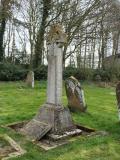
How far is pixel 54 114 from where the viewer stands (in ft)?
25.4

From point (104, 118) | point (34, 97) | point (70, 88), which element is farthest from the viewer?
point (34, 97)

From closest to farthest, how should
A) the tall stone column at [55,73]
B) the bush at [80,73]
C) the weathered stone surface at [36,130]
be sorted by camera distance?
the weathered stone surface at [36,130] → the tall stone column at [55,73] → the bush at [80,73]

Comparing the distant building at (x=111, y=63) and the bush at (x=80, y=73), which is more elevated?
the distant building at (x=111, y=63)

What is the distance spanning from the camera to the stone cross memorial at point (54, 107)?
7.68m

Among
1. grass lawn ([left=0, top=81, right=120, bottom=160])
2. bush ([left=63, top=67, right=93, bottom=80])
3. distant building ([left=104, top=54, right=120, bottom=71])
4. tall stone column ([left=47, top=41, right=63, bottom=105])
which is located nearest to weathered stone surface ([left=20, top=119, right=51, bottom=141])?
grass lawn ([left=0, top=81, right=120, bottom=160])

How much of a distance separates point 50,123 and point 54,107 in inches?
17.1

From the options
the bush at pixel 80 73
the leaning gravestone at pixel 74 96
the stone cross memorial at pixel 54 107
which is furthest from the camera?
the bush at pixel 80 73

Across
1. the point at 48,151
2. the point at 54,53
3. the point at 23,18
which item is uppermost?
the point at 23,18

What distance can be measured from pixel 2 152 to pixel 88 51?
2566 cm

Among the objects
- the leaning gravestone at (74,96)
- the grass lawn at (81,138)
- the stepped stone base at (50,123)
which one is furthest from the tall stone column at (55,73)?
the leaning gravestone at (74,96)

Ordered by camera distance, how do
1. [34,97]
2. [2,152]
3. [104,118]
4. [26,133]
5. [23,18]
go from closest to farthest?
[2,152] < [26,133] < [104,118] < [34,97] < [23,18]

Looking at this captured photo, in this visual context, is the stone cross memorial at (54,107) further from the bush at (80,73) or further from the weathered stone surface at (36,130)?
the bush at (80,73)

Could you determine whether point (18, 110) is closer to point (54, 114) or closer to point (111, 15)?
point (54, 114)

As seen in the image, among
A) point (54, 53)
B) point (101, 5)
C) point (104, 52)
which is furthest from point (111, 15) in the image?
point (54, 53)
